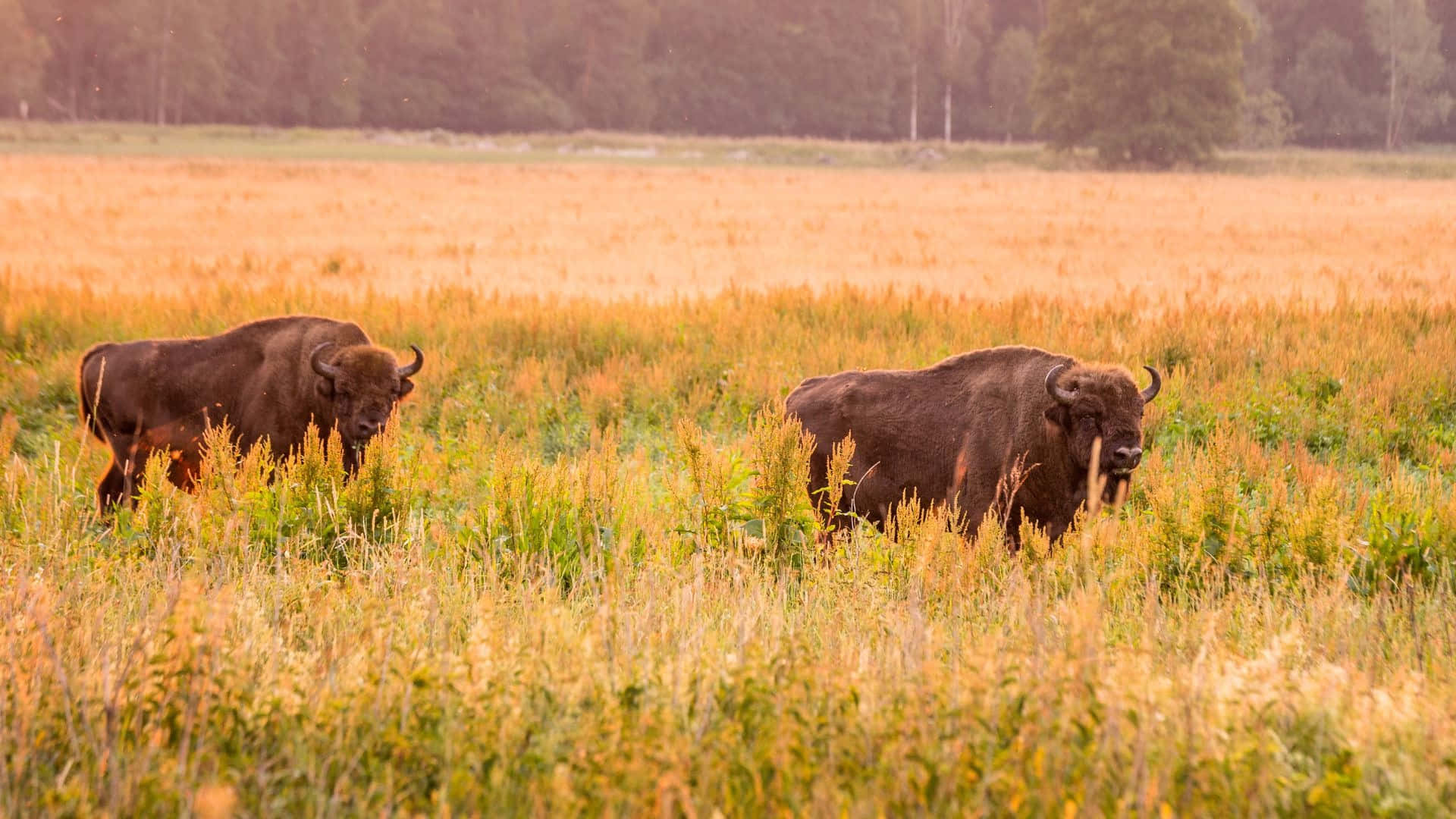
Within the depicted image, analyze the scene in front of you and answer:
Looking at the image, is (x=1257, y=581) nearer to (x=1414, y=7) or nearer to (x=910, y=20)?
(x=1414, y=7)

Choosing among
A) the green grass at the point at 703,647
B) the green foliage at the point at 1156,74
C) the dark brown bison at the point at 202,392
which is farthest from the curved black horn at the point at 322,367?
the green foliage at the point at 1156,74

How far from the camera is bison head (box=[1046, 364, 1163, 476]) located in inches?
255

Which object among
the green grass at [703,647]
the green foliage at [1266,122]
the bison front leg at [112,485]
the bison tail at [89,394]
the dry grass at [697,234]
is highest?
the green foliage at [1266,122]

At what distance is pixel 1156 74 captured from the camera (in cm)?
6178

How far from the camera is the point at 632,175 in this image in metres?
51.3

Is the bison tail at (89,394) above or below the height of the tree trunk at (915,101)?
below

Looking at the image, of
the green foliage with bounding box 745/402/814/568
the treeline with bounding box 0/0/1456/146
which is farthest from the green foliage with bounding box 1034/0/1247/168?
the green foliage with bounding box 745/402/814/568

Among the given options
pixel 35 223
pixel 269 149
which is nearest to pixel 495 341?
pixel 35 223

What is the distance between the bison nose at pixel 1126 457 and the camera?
6.30 meters

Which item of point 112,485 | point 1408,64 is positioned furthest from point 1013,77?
point 112,485

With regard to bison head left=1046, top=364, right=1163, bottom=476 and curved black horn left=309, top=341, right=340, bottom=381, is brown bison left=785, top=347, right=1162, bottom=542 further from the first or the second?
curved black horn left=309, top=341, right=340, bottom=381

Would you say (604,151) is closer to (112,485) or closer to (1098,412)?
(112,485)

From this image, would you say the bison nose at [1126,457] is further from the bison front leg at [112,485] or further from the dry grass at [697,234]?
the dry grass at [697,234]

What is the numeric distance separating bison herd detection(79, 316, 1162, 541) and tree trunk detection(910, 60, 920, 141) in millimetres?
85086
